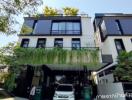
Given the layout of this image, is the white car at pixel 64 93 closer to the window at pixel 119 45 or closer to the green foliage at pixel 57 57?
the green foliage at pixel 57 57

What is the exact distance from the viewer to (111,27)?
842 inches

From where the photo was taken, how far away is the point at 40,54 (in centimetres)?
1669

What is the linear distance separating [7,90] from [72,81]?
1056cm

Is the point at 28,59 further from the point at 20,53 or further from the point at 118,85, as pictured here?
the point at 118,85

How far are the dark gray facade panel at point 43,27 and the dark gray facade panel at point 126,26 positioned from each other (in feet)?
29.2

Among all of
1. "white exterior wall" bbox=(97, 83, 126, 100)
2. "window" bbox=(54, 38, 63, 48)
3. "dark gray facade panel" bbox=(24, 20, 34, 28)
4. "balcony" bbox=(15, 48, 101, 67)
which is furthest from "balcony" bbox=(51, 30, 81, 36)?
"white exterior wall" bbox=(97, 83, 126, 100)

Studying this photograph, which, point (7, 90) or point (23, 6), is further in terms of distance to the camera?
point (7, 90)

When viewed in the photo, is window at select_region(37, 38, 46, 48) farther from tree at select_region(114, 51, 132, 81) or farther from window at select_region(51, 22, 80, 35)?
tree at select_region(114, 51, 132, 81)

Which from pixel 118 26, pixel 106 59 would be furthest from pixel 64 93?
pixel 118 26

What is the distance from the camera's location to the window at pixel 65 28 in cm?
2322

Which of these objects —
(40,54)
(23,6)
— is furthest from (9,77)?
(23,6)

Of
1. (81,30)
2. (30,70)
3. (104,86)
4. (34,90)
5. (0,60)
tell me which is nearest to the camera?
(0,60)

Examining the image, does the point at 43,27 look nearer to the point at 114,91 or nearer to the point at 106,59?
the point at 106,59

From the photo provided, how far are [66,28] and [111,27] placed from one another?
5.67 metres
